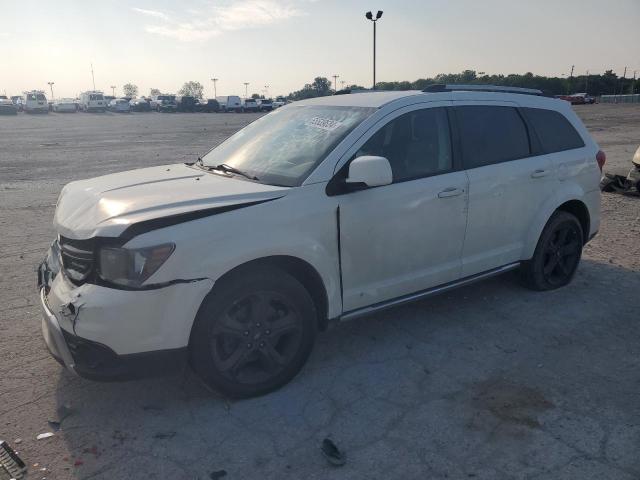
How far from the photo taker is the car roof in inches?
163

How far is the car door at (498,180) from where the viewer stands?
435 centimetres

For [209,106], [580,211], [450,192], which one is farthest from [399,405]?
[209,106]

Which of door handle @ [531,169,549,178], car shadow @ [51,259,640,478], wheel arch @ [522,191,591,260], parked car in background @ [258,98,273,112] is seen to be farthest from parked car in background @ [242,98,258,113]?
car shadow @ [51,259,640,478]

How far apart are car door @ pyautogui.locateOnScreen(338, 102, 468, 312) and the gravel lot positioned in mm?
555

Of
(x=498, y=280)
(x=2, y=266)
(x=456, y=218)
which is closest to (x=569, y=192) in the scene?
(x=498, y=280)

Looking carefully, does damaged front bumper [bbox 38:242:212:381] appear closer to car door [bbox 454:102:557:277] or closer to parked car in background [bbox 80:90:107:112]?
car door [bbox 454:102:557:277]

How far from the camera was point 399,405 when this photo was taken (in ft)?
11.0

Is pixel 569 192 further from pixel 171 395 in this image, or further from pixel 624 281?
pixel 171 395

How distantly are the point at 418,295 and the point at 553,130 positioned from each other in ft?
7.38

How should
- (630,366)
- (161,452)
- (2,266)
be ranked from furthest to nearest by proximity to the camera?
(2,266) → (630,366) → (161,452)

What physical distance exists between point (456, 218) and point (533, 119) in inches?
58.7

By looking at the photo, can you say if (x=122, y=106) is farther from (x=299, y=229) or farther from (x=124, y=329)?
(x=124, y=329)

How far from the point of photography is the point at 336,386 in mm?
3576

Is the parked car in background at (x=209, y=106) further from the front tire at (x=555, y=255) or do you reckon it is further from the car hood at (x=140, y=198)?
the car hood at (x=140, y=198)
